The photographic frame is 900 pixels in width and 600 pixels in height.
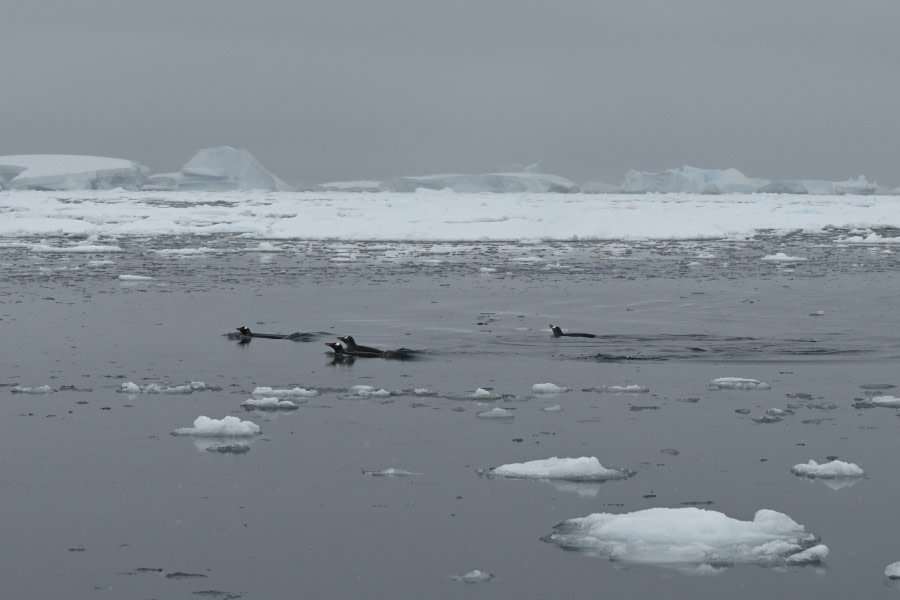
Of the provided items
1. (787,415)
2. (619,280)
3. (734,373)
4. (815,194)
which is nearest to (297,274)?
(619,280)

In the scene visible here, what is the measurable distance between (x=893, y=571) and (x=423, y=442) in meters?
2.72

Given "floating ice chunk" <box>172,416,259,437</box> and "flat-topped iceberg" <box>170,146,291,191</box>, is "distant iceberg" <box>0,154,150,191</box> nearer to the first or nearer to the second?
"flat-topped iceberg" <box>170,146,291,191</box>

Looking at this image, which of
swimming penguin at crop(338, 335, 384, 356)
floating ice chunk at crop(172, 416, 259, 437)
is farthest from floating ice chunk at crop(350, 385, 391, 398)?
swimming penguin at crop(338, 335, 384, 356)

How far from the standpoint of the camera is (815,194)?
77812mm

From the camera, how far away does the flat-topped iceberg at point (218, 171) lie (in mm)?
70938

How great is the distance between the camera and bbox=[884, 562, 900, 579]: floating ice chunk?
4312 millimetres

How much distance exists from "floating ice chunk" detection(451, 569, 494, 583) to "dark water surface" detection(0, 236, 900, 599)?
4 cm

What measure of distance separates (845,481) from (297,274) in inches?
514

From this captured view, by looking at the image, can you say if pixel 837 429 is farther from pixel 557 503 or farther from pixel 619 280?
pixel 619 280

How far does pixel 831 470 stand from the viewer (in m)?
5.71

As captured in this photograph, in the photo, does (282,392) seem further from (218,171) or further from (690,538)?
(218,171)

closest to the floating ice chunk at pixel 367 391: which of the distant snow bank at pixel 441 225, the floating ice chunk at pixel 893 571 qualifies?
the floating ice chunk at pixel 893 571

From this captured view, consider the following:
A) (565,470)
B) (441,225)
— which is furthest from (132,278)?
(441,225)

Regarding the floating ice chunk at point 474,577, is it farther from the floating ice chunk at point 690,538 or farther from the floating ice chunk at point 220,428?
the floating ice chunk at point 220,428
